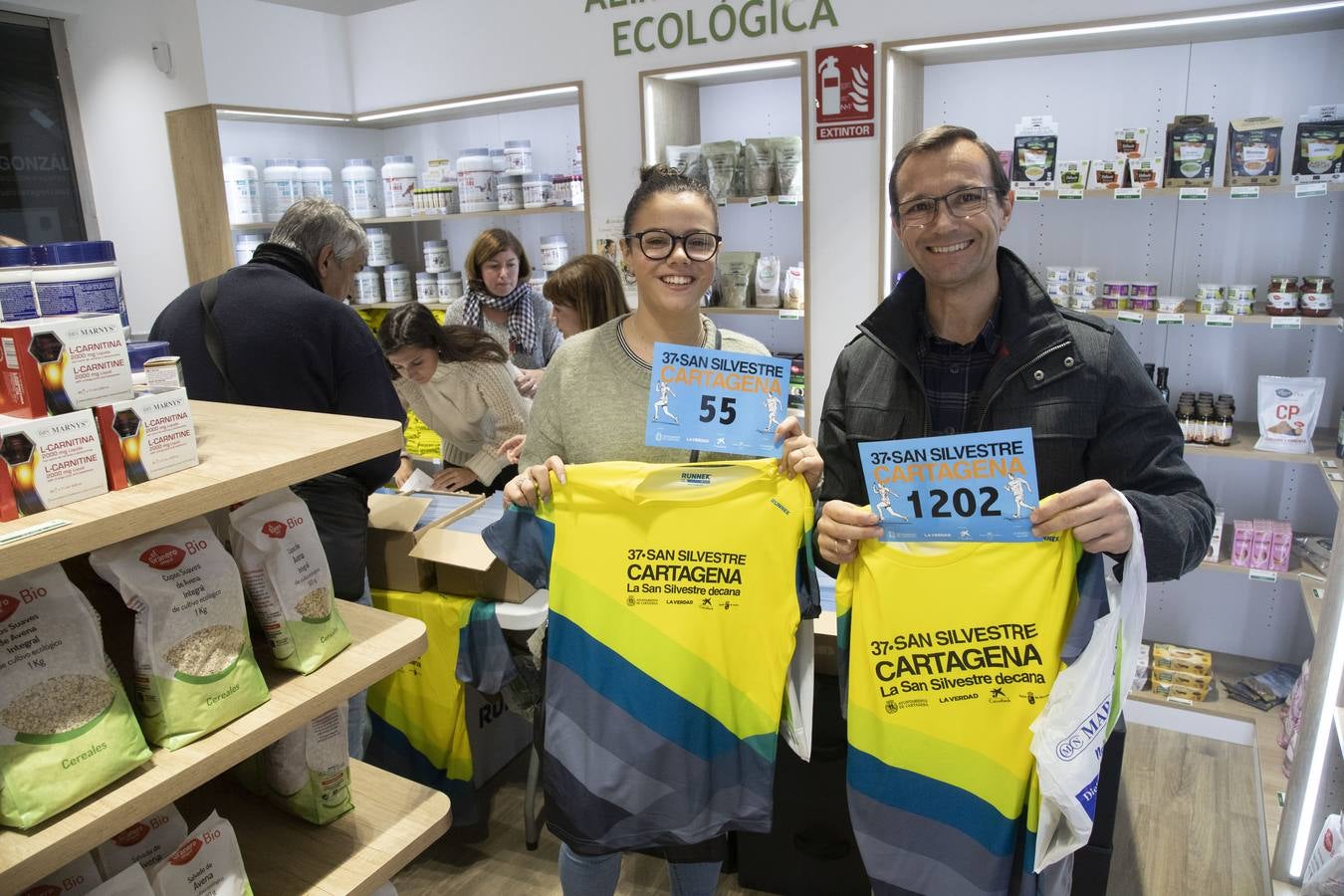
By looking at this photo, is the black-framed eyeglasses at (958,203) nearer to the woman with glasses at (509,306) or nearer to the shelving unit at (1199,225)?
the shelving unit at (1199,225)

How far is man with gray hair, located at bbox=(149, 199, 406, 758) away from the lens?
2135 millimetres

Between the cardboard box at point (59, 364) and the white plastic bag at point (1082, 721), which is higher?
the cardboard box at point (59, 364)

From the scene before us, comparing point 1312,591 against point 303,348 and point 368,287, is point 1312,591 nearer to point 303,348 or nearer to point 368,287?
point 303,348

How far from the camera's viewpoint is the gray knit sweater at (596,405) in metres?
1.70

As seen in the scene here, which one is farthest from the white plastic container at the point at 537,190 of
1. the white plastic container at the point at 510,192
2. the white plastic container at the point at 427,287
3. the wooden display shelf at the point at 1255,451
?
the wooden display shelf at the point at 1255,451

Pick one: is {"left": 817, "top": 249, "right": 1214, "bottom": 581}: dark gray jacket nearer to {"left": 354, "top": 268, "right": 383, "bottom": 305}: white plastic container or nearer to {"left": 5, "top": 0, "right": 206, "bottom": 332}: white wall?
{"left": 354, "top": 268, "right": 383, "bottom": 305}: white plastic container

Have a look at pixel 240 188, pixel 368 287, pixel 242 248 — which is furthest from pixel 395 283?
pixel 240 188

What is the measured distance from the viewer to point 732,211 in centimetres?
404

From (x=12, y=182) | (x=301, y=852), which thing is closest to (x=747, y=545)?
(x=301, y=852)

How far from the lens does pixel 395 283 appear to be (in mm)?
4863

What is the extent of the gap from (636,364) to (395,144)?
4.04 meters

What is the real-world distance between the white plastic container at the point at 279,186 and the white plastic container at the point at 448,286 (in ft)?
2.60

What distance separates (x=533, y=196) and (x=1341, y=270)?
3224 mm

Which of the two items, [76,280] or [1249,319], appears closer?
[76,280]
